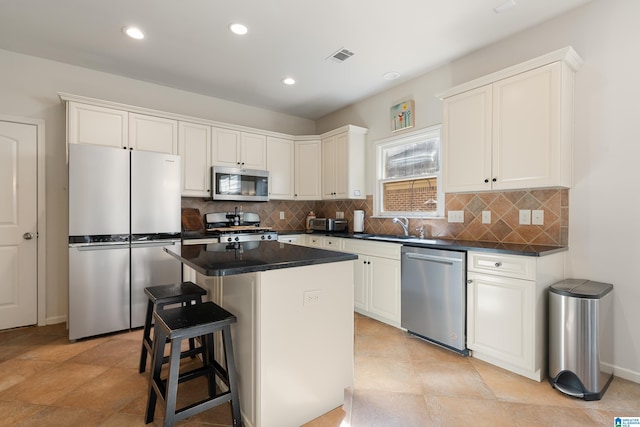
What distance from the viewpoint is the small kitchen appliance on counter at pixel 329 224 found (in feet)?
14.0

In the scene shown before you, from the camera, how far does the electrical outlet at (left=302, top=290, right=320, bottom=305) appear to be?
1.67 meters

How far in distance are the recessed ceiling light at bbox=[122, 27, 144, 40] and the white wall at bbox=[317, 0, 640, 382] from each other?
3.42 metres

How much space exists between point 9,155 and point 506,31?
4804 mm

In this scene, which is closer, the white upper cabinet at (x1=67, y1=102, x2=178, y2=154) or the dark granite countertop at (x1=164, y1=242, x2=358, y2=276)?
the dark granite countertop at (x1=164, y1=242, x2=358, y2=276)

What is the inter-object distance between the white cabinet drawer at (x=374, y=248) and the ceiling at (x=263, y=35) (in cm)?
190

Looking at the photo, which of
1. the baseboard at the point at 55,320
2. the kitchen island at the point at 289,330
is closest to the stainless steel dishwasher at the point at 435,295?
the kitchen island at the point at 289,330

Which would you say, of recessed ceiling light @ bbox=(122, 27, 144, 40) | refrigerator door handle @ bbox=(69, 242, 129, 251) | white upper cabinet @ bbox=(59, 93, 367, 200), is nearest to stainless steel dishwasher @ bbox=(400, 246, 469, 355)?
white upper cabinet @ bbox=(59, 93, 367, 200)

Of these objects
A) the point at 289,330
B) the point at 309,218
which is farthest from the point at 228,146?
the point at 289,330

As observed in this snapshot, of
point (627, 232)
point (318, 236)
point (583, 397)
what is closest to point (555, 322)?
point (583, 397)

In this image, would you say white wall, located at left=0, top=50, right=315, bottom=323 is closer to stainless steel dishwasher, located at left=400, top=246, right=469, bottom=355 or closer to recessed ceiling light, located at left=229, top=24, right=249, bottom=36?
recessed ceiling light, located at left=229, top=24, right=249, bottom=36

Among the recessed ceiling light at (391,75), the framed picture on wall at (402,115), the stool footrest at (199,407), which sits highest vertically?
the recessed ceiling light at (391,75)

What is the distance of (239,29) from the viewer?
8.48 ft

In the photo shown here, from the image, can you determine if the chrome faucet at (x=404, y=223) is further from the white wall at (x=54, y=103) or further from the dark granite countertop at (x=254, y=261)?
the white wall at (x=54, y=103)

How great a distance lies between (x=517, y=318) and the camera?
7.14 feet
